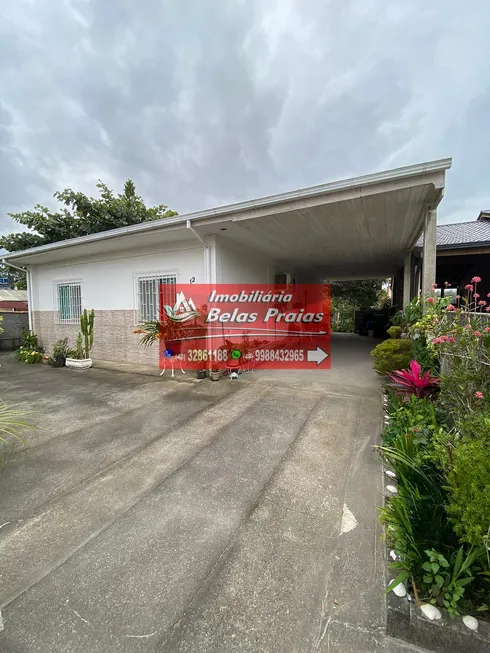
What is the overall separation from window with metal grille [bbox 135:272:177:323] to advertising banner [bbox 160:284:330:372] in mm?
55

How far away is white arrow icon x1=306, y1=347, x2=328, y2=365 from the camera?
25.0ft

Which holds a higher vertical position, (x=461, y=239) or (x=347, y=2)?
(x=347, y=2)

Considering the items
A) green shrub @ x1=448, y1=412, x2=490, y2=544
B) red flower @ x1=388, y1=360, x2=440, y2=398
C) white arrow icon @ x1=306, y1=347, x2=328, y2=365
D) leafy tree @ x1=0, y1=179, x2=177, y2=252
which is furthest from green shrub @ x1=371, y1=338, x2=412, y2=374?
leafy tree @ x1=0, y1=179, x2=177, y2=252

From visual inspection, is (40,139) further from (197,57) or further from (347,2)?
(347,2)

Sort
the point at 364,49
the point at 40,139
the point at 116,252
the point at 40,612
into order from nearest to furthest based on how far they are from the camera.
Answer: the point at 40,612
the point at 364,49
the point at 116,252
the point at 40,139

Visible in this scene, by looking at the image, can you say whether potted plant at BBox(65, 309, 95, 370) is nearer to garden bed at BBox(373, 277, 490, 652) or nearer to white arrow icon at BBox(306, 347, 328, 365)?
white arrow icon at BBox(306, 347, 328, 365)

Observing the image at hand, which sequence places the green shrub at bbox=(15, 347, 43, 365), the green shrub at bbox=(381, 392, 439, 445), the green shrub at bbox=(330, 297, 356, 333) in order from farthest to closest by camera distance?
1. the green shrub at bbox=(330, 297, 356, 333)
2. the green shrub at bbox=(15, 347, 43, 365)
3. the green shrub at bbox=(381, 392, 439, 445)

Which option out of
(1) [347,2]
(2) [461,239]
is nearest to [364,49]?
(1) [347,2]

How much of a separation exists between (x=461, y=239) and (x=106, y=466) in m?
9.09

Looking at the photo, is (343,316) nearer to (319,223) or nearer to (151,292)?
(319,223)

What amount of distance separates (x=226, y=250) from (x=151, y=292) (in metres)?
2.16

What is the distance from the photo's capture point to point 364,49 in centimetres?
667

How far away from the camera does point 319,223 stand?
5.29 m

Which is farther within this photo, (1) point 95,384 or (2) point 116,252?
(2) point 116,252
